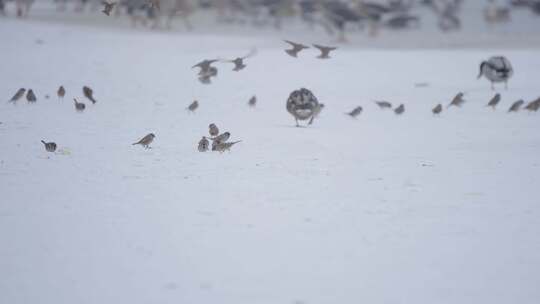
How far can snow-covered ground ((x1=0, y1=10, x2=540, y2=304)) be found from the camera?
6055mm

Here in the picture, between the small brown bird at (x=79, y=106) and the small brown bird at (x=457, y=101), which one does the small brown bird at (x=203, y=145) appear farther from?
the small brown bird at (x=457, y=101)

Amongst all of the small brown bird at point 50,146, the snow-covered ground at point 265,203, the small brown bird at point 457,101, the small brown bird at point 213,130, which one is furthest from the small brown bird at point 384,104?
→ the small brown bird at point 50,146

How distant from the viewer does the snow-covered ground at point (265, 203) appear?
6.05 m

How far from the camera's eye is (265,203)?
7930 millimetres

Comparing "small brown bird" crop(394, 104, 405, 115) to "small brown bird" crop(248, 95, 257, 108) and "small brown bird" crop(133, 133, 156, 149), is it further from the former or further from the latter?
"small brown bird" crop(133, 133, 156, 149)

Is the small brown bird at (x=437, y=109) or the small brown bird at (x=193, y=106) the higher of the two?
the small brown bird at (x=437, y=109)

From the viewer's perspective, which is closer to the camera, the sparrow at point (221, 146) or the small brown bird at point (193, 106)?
the sparrow at point (221, 146)

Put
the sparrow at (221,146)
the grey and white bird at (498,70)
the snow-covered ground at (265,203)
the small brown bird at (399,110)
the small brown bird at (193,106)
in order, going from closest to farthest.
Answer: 1. the snow-covered ground at (265,203)
2. the sparrow at (221,146)
3. the small brown bird at (193,106)
4. the small brown bird at (399,110)
5. the grey and white bird at (498,70)

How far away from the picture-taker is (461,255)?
6652 mm

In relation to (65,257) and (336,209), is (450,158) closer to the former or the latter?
(336,209)

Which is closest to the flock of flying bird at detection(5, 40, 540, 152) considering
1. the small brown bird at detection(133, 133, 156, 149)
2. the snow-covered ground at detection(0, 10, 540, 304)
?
the small brown bird at detection(133, 133, 156, 149)

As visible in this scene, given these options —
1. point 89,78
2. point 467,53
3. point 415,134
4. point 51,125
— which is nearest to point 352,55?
point 467,53

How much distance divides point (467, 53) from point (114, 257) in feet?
58.8

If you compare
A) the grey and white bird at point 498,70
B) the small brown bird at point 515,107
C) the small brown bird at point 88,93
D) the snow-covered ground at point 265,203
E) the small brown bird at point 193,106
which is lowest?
the snow-covered ground at point 265,203
